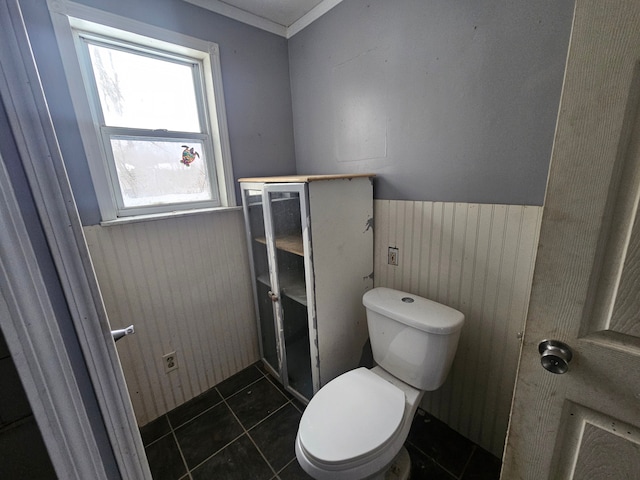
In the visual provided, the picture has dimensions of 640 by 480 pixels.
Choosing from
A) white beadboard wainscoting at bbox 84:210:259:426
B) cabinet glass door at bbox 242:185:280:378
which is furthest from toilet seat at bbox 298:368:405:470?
white beadboard wainscoting at bbox 84:210:259:426

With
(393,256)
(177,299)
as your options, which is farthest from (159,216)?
(393,256)

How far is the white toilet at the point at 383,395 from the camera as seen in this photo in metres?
0.91

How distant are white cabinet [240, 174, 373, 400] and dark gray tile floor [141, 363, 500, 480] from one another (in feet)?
0.71

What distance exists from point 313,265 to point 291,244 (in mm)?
230

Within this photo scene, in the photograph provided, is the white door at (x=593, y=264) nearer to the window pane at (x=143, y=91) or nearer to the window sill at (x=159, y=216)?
the window sill at (x=159, y=216)

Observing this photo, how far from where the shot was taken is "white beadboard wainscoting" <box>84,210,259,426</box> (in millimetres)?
1326

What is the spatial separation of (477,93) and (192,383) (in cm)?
214

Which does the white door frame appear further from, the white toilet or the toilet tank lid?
the toilet tank lid

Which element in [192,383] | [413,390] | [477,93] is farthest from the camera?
[192,383]

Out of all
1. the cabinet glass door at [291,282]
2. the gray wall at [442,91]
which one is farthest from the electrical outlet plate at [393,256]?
the cabinet glass door at [291,282]

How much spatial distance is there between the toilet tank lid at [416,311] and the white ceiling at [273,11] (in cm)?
160

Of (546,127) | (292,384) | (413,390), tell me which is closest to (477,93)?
(546,127)

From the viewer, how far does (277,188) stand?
1.30 meters

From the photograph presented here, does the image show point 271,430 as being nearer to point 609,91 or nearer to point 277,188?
point 277,188
